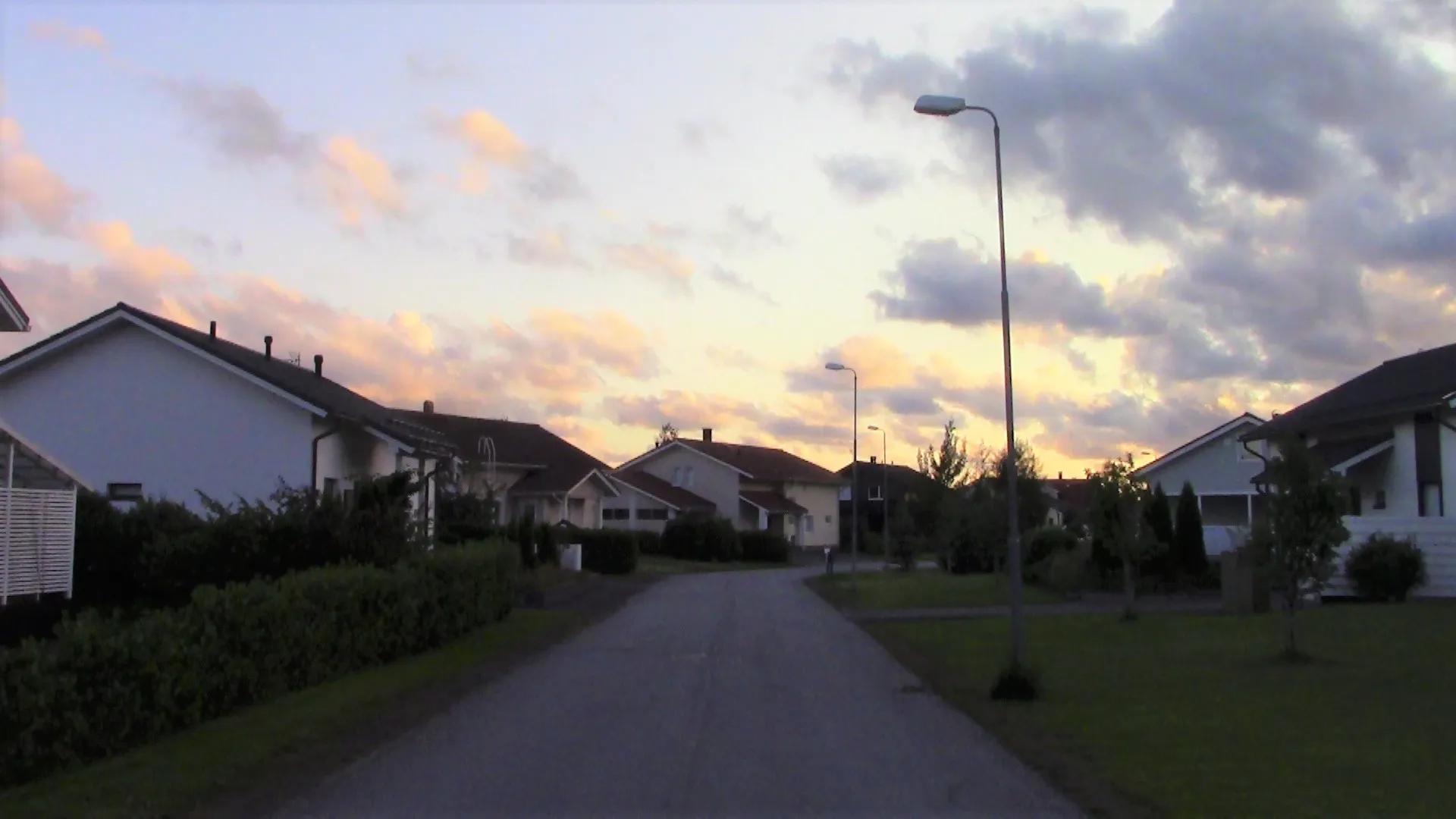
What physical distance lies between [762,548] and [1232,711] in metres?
57.4

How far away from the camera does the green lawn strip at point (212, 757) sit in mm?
9211

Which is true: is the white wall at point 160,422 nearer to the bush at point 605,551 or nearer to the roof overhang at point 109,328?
the roof overhang at point 109,328

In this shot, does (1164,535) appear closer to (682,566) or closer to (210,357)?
(210,357)

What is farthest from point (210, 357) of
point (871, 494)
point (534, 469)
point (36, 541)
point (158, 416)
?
point (871, 494)

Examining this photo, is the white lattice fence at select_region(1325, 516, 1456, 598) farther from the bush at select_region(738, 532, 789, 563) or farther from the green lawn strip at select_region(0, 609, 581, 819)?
the bush at select_region(738, 532, 789, 563)

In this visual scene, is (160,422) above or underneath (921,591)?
above

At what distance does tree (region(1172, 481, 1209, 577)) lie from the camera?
111 feet

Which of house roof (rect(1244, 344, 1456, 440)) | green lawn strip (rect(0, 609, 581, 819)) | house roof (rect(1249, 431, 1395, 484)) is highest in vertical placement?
house roof (rect(1244, 344, 1456, 440))

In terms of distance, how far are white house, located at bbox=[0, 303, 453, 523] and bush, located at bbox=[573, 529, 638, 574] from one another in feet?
69.4

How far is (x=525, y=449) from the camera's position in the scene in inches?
2574

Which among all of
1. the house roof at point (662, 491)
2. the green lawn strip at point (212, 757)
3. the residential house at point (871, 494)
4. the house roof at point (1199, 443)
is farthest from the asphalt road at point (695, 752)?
the residential house at point (871, 494)

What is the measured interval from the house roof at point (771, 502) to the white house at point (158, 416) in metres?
52.7

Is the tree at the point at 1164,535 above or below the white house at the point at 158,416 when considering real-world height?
below

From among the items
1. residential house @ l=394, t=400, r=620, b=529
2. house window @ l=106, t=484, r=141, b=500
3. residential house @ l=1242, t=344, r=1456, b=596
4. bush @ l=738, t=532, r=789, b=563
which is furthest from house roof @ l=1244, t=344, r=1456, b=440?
bush @ l=738, t=532, r=789, b=563
